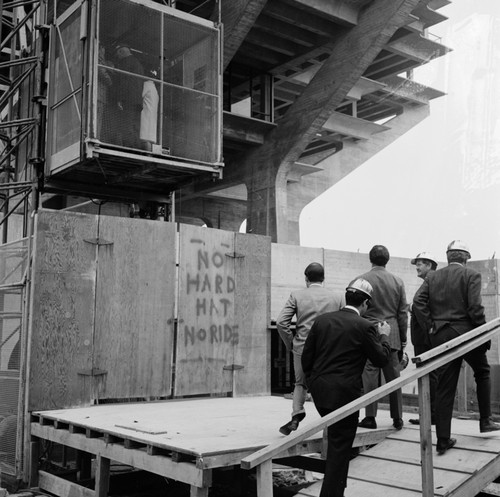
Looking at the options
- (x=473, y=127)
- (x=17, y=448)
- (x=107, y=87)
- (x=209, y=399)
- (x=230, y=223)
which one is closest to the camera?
(x=17, y=448)

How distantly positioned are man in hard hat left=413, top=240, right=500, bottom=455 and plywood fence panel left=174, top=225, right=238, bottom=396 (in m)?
3.63

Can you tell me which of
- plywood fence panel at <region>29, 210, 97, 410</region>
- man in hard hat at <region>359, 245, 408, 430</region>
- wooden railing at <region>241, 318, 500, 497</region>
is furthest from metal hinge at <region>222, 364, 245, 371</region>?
wooden railing at <region>241, 318, 500, 497</region>

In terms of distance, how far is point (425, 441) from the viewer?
5.19m

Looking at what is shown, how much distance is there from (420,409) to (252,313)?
4.90 meters

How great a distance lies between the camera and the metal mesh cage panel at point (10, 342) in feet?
27.2

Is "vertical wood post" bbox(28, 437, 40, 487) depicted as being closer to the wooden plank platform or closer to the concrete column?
the wooden plank platform

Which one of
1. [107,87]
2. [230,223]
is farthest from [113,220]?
[230,223]

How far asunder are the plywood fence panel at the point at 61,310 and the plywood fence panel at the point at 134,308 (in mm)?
171

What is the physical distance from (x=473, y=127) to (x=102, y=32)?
89.3 feet

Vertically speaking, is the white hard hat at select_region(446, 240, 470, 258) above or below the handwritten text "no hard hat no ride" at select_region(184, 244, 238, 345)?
above

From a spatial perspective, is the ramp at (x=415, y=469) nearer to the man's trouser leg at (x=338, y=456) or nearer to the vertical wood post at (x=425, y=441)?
the vertical wood post at (x=425, y=441)

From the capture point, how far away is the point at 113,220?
8852 millimetres

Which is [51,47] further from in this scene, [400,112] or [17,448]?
[400,112]

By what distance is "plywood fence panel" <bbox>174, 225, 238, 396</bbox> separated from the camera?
9.27m
